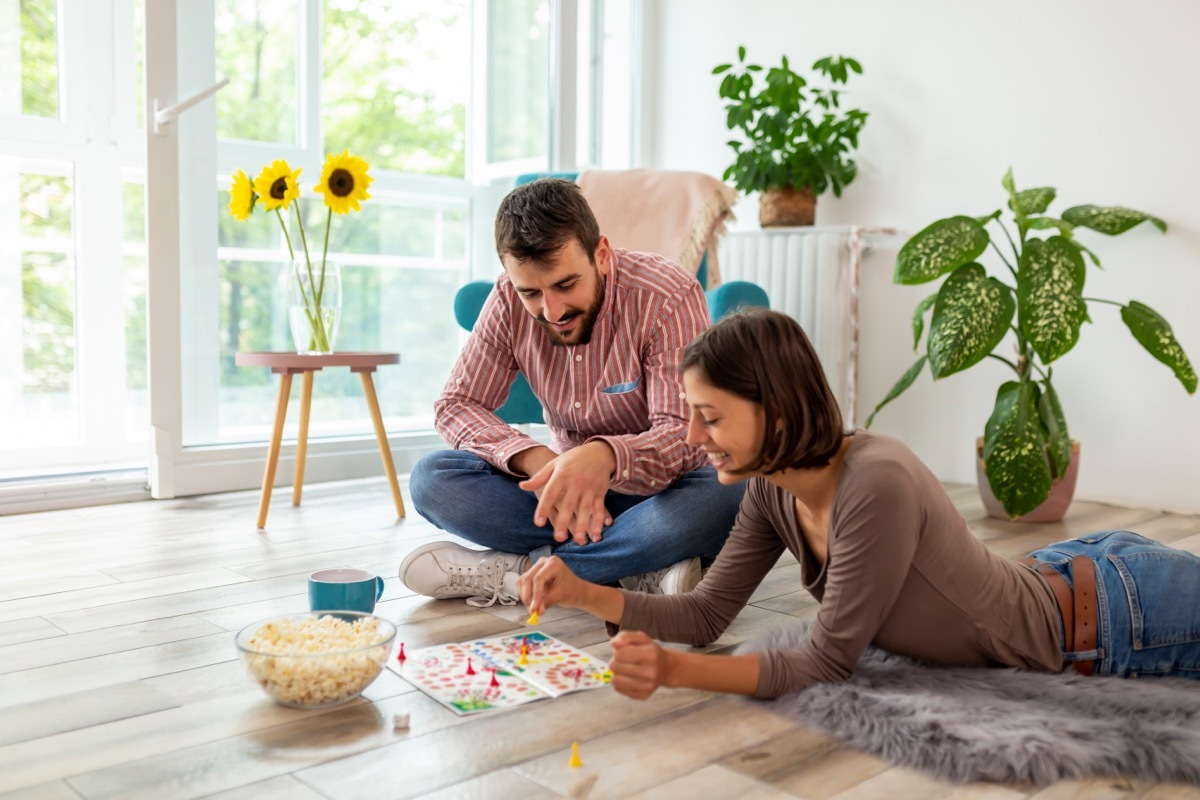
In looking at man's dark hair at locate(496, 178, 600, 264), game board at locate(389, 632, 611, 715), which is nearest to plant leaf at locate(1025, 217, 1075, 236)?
man's dark hair at locate(496, 178, 600, 264)

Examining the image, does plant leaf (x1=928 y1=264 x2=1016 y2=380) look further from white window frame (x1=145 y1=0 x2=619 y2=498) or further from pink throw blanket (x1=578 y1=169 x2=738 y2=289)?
white window frame (x1=145 y1=0 x2=619 y2=498)

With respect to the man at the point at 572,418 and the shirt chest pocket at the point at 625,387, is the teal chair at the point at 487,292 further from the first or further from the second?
the shirt chest pocket at the point at 625,387

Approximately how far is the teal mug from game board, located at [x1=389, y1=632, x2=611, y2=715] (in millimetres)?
116

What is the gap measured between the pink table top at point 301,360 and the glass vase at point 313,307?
0.05 meters

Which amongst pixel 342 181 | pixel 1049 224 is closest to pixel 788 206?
pixel 1049 224

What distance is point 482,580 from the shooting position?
1.91 meters

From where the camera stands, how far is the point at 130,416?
380 cm

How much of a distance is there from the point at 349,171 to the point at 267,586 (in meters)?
1.14

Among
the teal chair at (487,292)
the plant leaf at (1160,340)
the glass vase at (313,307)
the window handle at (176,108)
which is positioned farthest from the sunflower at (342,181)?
the plant leaf at (1160,340)

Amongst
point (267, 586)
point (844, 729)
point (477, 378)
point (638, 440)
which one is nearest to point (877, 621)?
point (844, 729)

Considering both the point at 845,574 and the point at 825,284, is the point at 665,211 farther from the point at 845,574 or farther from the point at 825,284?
the point at 845,574

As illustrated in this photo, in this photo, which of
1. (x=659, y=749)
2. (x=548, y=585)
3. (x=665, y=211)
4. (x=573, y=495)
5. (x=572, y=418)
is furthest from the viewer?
(x=665, y=211)

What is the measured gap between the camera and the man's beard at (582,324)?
186 centimetres

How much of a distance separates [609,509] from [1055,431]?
1377 millimetres
